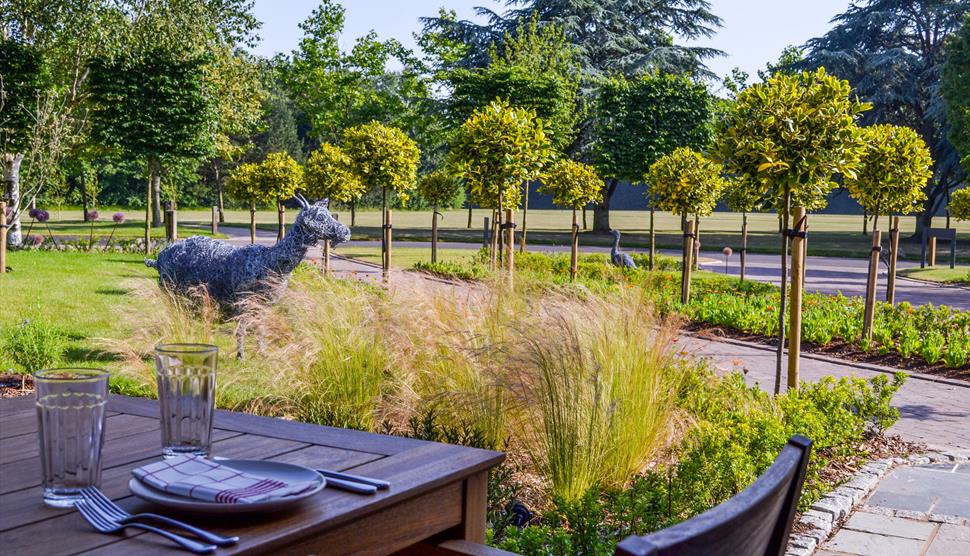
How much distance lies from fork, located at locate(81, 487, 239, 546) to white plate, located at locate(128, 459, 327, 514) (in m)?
0.03

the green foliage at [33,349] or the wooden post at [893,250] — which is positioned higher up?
the wooden post at [893,250]

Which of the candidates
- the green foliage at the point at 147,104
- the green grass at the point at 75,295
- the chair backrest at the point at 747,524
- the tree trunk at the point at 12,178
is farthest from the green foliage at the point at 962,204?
the chair backrest at the point at 747,524

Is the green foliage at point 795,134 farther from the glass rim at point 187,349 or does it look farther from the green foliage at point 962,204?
the green foliage at point 962,204

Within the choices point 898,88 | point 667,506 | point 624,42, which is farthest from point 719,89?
point 667,506

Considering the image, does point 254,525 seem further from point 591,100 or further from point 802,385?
point 591,100

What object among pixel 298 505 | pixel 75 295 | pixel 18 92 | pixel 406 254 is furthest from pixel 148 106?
pixel 298 505

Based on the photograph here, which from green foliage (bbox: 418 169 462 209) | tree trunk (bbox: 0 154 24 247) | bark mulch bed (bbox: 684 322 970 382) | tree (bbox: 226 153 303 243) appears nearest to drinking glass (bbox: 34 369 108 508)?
bark mulch bed (bbox: 684 322 970 382)

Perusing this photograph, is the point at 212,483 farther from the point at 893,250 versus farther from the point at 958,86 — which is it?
the point at 958,86

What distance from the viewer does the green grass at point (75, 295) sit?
29.1 ft

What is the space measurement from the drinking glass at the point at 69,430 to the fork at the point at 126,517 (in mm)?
28

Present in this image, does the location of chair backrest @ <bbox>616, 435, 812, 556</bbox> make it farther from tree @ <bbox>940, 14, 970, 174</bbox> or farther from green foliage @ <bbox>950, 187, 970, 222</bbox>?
tree @ <bbox>940, 14, 970, 174</bbox>

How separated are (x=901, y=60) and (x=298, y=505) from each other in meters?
37.6

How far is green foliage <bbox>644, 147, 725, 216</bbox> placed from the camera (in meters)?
16.6

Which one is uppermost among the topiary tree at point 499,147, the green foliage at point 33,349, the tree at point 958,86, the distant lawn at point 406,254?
the tree at point 958,86
